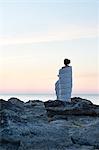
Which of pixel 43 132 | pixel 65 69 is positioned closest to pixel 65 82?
pixel 65 69

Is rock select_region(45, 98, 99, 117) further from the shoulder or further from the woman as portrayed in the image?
the shoulder

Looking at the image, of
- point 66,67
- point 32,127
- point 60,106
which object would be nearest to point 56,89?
point 66,67

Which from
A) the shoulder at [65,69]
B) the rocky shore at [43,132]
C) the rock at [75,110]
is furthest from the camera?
→ the shoulder at [65,69]

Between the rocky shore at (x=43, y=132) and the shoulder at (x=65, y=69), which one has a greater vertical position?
the shoulder at (x=65, y=69)

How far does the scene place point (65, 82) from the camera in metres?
18.2

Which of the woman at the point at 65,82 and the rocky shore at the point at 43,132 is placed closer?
the rocky shore at the point at 43,132

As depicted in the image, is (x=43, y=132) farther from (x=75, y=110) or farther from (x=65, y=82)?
(x=65, y=82)

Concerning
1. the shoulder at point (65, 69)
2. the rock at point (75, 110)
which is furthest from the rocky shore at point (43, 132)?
the shoulder at point (65, 69)

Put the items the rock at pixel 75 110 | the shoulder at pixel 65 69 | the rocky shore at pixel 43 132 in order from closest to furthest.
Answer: the rocky shore at pixel 43 132, the rock at pixel 75 110, the shoulder at pixel 65 69

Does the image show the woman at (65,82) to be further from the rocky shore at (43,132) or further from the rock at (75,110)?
the rocky shore at (43,132)

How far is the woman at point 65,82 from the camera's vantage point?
1788cm

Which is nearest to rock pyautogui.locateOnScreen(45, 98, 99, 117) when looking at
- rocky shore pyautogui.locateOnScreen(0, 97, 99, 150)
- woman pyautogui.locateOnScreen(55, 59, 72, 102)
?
rocky shore pyautogui.locateOnScreen(0, 97, 99, 150)

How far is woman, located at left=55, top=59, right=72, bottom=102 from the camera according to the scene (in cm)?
1788

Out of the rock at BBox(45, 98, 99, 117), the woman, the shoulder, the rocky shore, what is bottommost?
the rocky shore
